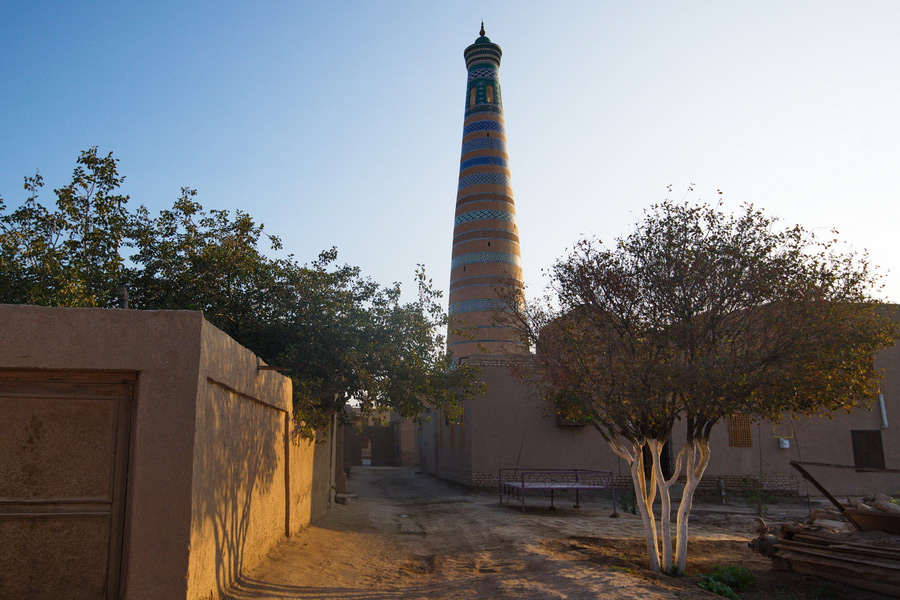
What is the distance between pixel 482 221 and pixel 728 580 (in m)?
19.5

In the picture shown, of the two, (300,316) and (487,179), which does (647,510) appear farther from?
(487,179)

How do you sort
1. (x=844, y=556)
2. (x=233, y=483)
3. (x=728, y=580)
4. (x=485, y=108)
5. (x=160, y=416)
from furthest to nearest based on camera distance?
1. (x=485, y=108)
2. (x=728, y=580)
3. (x=844, y=556)
4. (x=233, y=483)
5. (x=160, y=416)

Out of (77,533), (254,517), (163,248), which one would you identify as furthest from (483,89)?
(77,533)

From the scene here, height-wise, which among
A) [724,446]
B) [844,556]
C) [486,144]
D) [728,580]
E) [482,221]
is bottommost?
[728,580]

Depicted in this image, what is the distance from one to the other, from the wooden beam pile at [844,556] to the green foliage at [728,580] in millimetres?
733

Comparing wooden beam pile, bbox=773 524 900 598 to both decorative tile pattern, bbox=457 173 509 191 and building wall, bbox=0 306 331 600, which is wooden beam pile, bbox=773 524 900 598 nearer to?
building wall, bbox=0 306 331 600

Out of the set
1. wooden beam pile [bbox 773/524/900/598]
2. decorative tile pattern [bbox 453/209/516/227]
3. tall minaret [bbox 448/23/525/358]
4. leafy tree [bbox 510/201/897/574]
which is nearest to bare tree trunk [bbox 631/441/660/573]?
leafy tree [bbox 510/201/897/574]

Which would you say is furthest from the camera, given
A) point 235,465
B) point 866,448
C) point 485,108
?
point 485,108

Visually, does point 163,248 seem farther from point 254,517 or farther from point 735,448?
point 735,448

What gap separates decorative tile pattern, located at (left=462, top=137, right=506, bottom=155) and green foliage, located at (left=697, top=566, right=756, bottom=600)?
2106cm

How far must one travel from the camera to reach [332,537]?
33.0 ft

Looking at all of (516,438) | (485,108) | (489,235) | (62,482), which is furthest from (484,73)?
(62,482)

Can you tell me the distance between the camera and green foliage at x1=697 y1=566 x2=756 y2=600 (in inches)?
286

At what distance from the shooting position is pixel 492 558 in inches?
349
